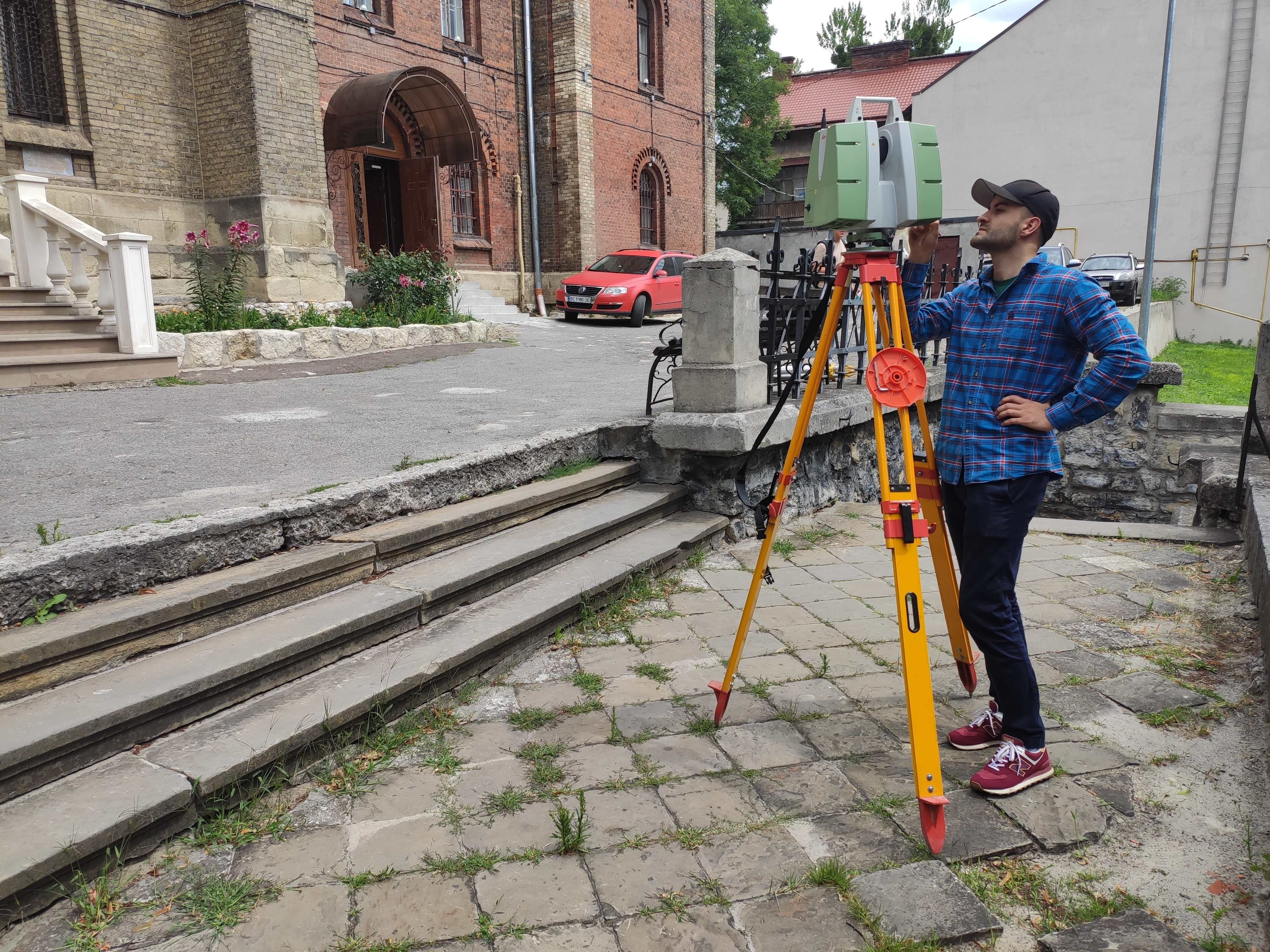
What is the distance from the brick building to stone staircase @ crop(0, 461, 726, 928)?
976 centimetres

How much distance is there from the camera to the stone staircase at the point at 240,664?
234 cm

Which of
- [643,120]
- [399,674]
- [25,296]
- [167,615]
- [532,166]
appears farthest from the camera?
[643,120]

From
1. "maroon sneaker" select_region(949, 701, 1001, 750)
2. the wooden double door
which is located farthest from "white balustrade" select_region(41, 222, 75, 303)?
"maroon sneaker" select_region(949, 701, 1001, 750)

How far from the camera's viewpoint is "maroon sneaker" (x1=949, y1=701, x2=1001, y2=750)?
9.86 feet

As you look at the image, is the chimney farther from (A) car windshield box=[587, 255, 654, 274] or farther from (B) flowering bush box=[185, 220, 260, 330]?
(B) flowering bush box=[185, 220, 260, 330]

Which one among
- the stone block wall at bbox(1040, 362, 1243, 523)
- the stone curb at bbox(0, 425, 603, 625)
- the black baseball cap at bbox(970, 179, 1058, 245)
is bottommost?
the stone block wall at bbox(1040, 362, 1243, 523)

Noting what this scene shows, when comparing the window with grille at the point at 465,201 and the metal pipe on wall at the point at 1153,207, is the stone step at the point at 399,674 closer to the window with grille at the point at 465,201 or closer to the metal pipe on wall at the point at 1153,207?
the metal pipe on wall at the point at 1153,207

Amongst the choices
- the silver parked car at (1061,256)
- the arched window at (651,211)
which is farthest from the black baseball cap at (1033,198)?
the arched window at (651,211)

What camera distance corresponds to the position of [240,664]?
2.88 meters

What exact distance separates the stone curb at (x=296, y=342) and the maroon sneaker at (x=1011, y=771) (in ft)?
29.4

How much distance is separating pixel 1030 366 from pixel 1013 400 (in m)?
0.15

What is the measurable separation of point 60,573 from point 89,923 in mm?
1225

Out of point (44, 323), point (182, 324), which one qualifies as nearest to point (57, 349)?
point (44, 323)

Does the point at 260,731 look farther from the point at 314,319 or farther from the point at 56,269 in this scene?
the point at 314,319
